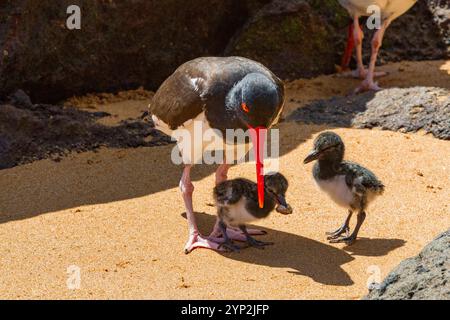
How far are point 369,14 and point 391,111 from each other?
73.7 inches

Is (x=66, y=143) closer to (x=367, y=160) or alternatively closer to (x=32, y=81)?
(x=32, y=81)

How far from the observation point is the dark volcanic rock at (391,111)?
332 inches

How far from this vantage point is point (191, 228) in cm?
632

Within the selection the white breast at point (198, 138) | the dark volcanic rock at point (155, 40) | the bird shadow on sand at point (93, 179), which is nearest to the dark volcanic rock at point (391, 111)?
the bird shadow on sand at point (93, 179)

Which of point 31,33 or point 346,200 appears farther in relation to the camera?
point 31,33

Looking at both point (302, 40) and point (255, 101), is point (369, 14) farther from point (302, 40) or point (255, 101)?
point (255, 101)

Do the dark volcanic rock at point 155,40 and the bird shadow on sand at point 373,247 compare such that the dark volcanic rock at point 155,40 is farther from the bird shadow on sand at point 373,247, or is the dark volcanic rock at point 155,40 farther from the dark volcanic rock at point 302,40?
the bird shadow on sand at point 373,247

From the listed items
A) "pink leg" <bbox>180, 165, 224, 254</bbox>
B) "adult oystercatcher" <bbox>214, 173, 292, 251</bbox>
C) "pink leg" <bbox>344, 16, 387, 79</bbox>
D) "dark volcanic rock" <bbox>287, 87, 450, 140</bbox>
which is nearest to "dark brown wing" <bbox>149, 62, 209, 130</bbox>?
"pink leg" <bbox>180, 165, 224, 254</bbox>

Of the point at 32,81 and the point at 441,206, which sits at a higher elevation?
the point at 32,81

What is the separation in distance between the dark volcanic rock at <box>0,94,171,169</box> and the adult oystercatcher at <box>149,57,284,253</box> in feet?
6.19

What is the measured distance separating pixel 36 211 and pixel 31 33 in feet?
9.88

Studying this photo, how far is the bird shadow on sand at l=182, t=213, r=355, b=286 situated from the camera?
5.73 m
